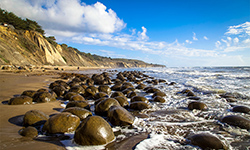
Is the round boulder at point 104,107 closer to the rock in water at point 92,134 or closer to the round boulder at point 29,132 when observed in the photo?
the rock in water at point 92,134

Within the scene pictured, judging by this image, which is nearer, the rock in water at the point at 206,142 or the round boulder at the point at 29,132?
the rock in water at the point at 206,142

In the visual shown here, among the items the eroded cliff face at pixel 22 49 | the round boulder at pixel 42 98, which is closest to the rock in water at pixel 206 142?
the round boulder at pixel 42 98

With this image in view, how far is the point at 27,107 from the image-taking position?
423 centimetres

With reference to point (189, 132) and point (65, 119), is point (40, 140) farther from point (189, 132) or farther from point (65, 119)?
point (189, 132)

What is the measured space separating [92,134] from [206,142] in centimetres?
224

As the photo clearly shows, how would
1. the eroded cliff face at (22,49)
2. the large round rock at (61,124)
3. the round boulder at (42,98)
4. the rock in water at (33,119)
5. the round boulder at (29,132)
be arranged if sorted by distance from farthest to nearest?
the eroded cliff face at (22,49) < the round boulder at (42,98) < the rock in water at (33,119) < the large round rock at (61,124) < the round boulder at (29,132)

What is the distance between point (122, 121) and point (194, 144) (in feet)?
5.52

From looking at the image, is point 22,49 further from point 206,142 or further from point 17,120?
point 206,142

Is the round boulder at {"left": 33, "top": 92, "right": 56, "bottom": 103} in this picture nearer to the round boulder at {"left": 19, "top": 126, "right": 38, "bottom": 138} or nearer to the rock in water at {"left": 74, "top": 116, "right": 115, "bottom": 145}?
the round boulder at {"left": 19, "top": 126, "right": 38, "bottom": 138}

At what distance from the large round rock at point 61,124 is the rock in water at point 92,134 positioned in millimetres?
471

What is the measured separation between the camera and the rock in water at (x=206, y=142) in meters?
2.52

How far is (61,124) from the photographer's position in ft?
9.41

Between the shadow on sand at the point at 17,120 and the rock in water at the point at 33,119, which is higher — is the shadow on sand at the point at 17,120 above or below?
below

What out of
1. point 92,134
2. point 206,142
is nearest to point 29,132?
point 92,134
